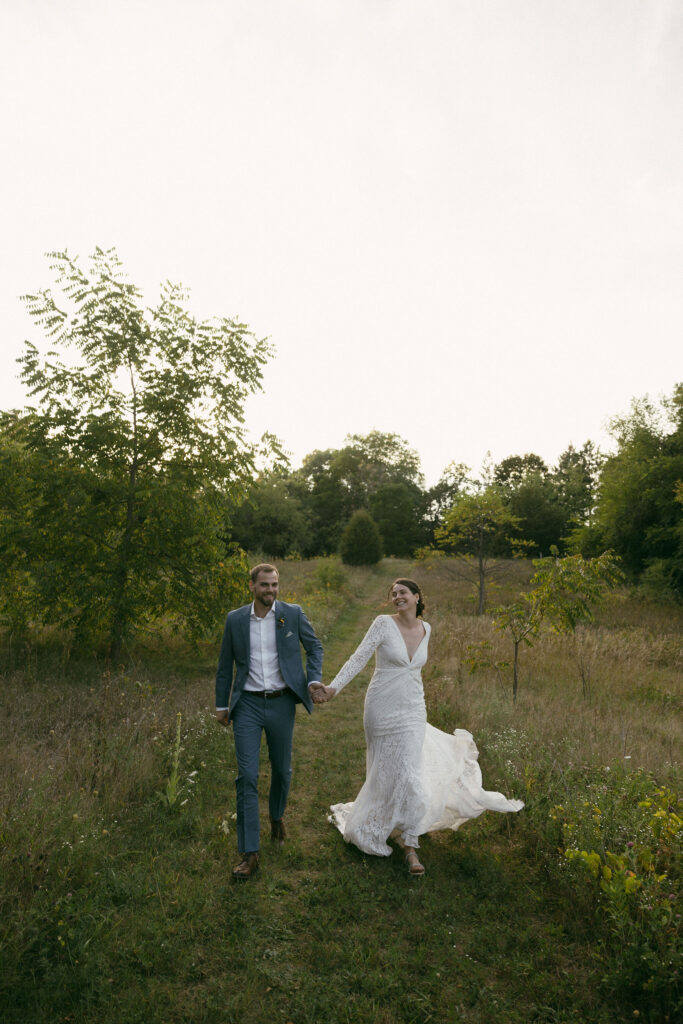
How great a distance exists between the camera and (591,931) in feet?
12.0

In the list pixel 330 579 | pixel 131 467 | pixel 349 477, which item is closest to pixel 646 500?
pixel 330 579

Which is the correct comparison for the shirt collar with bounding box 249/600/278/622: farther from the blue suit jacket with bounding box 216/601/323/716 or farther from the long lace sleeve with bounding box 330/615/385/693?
the long lace sleeve with bounding box 330/615/385/693

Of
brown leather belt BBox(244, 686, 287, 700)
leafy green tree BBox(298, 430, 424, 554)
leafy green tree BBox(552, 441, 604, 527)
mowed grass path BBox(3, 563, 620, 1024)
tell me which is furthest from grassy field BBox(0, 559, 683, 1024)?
leafy green tree BBox(298, 430, 424, 554)

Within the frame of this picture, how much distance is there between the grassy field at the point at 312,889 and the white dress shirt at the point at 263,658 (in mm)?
1240

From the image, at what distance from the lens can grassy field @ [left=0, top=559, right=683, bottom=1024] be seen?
3088 mm

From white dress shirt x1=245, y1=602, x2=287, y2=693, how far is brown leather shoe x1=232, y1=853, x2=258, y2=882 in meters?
1.17

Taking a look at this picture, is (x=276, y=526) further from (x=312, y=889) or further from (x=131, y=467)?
(x=312, y=889)

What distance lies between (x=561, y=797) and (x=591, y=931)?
4.98 feet

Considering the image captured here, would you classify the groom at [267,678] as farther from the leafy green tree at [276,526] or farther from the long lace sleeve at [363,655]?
the leafy green tree at [276,526]

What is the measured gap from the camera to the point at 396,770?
4691 millimetres

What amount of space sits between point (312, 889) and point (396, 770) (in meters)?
1.06

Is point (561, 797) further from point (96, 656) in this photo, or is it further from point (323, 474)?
point (323, 474)

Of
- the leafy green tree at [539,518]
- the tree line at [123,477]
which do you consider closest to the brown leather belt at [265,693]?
the tree line at [123,477]

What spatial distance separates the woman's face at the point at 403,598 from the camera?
15.7 ft
